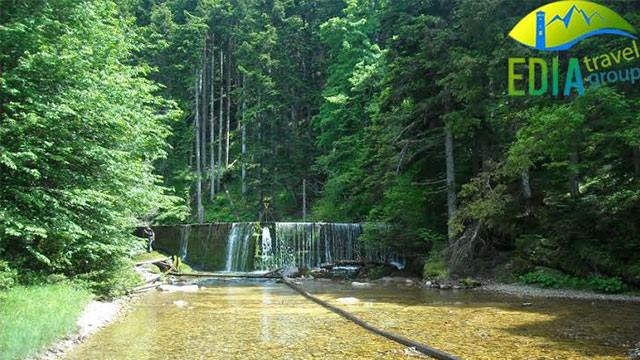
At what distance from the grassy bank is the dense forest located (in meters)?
0.52

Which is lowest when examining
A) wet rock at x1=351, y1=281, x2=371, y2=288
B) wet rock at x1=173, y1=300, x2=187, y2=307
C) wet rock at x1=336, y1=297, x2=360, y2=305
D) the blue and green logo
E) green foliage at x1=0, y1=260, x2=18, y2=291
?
wet rock at x1=351, y1=281, x2=371, y2=288

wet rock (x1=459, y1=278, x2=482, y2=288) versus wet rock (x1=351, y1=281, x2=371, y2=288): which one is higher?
wet rock (x1=459, y1=278, x2=482, y2=288)

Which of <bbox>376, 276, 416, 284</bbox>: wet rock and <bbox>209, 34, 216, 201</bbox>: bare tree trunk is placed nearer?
<bbox>376, 276, 416, 284</bbox>: wet rock

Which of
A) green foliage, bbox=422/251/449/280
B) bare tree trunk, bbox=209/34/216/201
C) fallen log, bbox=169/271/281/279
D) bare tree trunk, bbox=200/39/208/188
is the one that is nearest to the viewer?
green foliage, bbox=422/251/449/280

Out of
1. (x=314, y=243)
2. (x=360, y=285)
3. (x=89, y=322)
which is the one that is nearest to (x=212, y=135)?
(x=314, y=243)

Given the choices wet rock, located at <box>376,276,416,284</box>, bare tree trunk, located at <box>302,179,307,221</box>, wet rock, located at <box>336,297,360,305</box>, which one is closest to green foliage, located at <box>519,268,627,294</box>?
wet rock, located at <box>376,276,416,284</box>

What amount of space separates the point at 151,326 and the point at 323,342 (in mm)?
3319

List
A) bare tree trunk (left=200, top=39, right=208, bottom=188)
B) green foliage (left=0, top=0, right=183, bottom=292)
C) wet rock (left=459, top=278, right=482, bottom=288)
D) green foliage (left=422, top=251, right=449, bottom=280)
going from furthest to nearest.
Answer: bare tree trunk (left=200, top=39, right=208, bottom=188) < green foliage (left=422, top=251, right=449, bottom=280) < wet rock (left=459, top=278, right=482, bottom=288) < green foliage (left=0, top=0, right=183, bottom=292)

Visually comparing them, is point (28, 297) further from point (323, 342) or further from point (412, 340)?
point (412, 340)

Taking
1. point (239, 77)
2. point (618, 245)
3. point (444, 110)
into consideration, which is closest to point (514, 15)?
point (444, 110)

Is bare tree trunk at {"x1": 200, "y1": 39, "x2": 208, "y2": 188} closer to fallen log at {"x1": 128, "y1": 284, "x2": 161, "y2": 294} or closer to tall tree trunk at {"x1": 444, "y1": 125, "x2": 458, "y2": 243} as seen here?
fallen log at {"x1": 128, "y1": 284, "x2": 161, "y2": 294}

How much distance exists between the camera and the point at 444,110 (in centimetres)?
1852

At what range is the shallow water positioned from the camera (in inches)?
261

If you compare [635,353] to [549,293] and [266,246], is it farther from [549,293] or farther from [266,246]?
[266,246]
